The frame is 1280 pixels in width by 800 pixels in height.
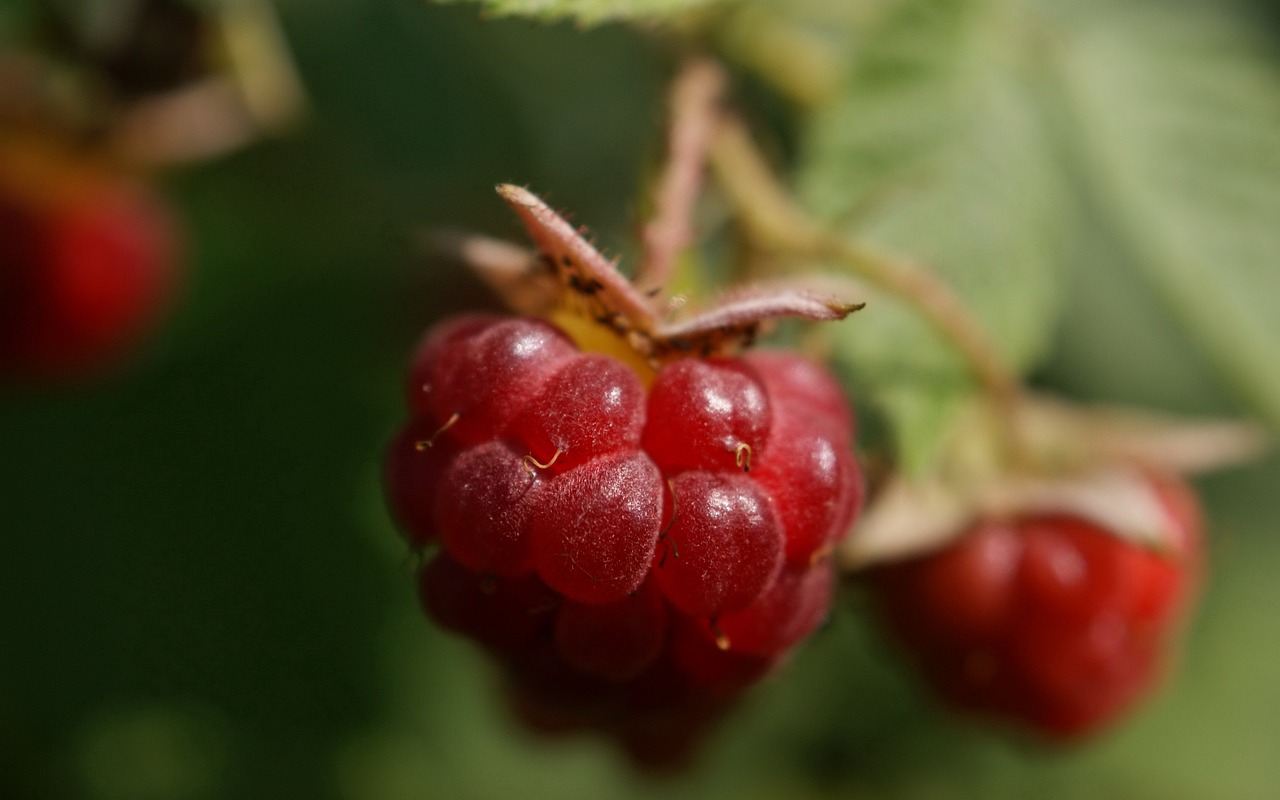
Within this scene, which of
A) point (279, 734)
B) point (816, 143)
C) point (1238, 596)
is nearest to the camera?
point (816, 143)

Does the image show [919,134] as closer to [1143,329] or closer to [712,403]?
[712,403]

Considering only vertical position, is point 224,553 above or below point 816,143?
below

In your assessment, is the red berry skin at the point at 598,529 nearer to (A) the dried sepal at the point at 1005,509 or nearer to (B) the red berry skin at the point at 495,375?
(B) the red berry skin at the point at 495,375

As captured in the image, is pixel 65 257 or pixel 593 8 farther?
pixel 65 257

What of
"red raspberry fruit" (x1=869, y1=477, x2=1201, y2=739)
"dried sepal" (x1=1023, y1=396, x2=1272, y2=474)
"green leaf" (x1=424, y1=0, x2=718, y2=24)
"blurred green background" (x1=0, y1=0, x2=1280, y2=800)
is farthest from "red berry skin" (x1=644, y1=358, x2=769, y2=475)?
"blurred green background" (x1=0, y1=0, x2=1280, y2=800)

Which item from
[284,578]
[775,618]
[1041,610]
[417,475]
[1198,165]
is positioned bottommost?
[284,578]

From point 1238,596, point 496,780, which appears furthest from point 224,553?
point 1238,596

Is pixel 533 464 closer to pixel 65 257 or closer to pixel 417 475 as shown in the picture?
pixel 417 475

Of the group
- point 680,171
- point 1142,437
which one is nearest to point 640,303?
point 680,171
